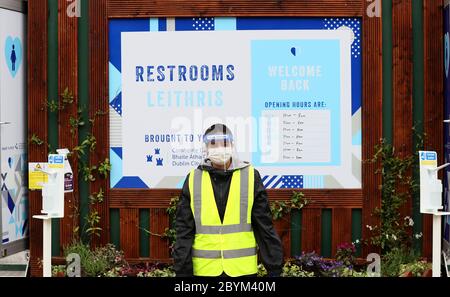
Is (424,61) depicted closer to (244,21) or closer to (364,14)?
(364,14)

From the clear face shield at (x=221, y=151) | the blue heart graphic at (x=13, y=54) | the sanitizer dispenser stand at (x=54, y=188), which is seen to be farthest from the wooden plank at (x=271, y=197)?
the clear face shield at (x=221, y=151)

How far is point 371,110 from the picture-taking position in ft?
23.6

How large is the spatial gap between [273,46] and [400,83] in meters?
1.35

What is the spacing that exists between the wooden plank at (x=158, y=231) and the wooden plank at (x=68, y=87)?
0.80 meters

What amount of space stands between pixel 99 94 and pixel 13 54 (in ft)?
3.24

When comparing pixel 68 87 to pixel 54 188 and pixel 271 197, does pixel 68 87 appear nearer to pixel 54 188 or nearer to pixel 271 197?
pixel 54 188

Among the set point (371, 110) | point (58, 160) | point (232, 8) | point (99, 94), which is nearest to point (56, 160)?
point (58, 160)

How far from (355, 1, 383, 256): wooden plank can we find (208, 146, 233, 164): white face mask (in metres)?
2.65

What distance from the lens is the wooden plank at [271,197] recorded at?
23.8ft

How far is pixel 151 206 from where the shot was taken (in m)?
7.33

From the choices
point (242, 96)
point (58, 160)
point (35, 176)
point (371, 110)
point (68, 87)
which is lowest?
point (35, 176)

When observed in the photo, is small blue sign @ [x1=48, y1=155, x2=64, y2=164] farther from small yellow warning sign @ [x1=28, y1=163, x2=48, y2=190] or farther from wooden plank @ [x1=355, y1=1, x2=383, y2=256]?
wooden plank @ [x1=355, y1=1, x2=383, y2=256]

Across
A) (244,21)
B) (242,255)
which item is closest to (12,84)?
(244,21)

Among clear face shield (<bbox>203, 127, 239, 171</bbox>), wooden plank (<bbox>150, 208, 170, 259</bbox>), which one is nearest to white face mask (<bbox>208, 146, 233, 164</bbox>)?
clear face shield (<bbox>203, 127, 239, 171</bbox>)
